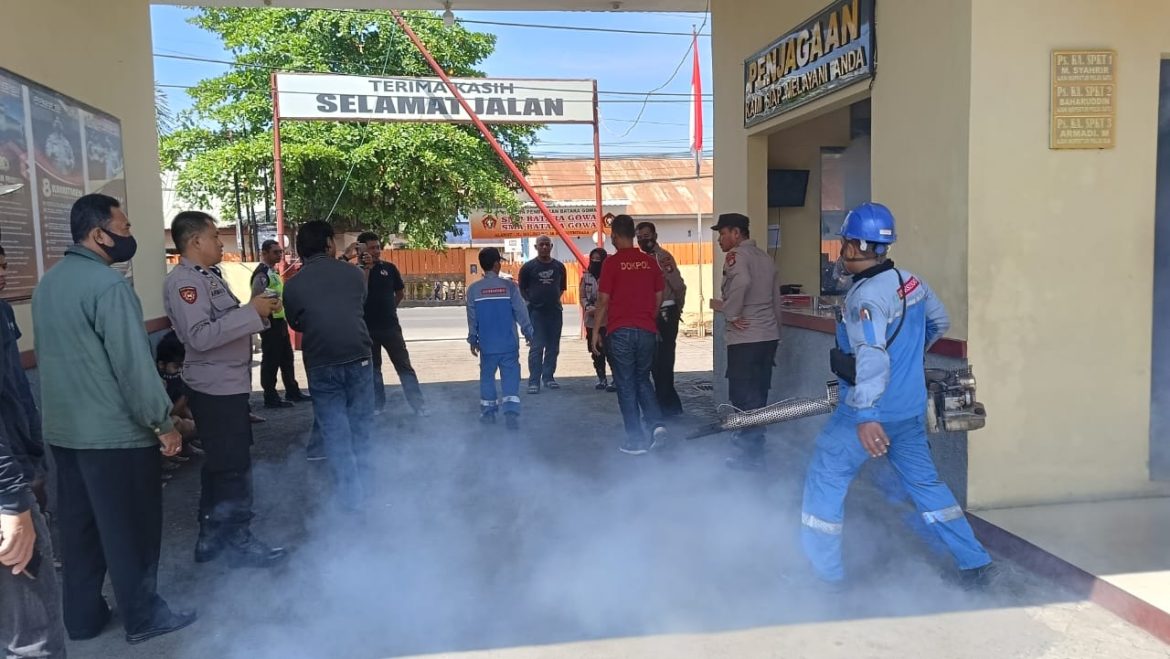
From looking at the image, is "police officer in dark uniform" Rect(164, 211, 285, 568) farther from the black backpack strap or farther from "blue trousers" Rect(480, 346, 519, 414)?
"blue trousers" Rect(480, 346, 519, 414)

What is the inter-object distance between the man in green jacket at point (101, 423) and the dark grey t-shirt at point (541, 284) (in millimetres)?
6437

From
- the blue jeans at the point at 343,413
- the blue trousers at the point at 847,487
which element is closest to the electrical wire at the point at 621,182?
the blue jeans at the point at 343,413

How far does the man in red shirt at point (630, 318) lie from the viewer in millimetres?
6434

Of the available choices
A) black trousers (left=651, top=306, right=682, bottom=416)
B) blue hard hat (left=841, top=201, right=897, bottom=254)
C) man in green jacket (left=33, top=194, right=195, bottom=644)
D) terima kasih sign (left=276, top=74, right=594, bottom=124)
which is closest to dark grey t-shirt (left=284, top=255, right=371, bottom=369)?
man in green jacket (left=33, top=194, right=195, bottom=644)

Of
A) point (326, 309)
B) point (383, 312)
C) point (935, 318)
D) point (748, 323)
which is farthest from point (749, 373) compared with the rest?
point (383, 312)

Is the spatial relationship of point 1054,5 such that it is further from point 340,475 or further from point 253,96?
point 253,96

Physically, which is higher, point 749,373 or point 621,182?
point 621,182

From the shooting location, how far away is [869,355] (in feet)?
11.5

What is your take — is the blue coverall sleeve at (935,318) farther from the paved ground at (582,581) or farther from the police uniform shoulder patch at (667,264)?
the police uniform shoulder patch at (667,264)

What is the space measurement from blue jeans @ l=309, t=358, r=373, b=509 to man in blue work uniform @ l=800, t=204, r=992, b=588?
110 inches

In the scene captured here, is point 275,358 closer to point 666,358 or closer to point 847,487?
point 666,358

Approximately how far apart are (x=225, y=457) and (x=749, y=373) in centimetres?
368

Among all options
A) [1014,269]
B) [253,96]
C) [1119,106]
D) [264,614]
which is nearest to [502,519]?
[264,614]

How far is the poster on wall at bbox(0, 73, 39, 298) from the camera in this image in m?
4.65
